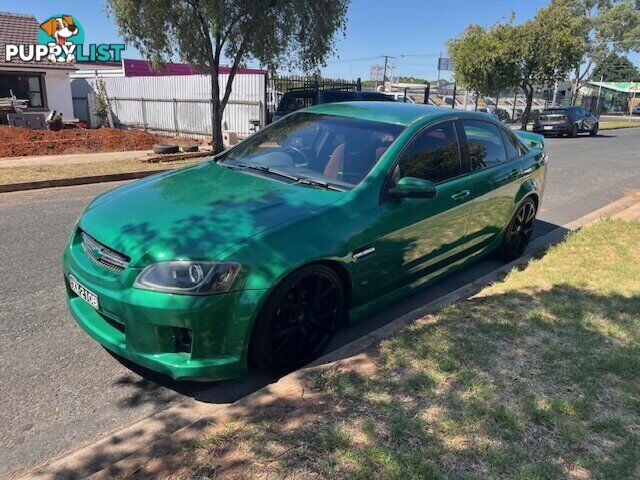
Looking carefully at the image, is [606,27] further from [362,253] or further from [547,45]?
[362,253]

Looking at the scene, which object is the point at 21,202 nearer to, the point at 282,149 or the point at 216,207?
the point at 282,149

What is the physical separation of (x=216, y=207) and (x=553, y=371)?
229 cm

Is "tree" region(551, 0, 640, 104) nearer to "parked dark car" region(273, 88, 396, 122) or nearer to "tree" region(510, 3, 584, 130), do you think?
"tree" region(510, 3, 584, 130)

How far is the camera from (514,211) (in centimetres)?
508

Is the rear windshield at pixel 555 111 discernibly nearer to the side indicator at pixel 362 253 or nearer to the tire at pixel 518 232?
the tire at pixel 518 232

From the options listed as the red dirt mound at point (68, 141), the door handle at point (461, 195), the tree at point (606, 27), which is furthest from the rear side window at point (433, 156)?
the tree at point (606, 27)

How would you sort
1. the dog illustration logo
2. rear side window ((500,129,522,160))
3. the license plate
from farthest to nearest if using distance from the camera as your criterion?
the dog illustration logo < rear side window ((500,129,522,160)) < the license plate

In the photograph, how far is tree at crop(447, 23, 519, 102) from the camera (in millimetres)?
27609

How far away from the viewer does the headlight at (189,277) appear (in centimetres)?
261

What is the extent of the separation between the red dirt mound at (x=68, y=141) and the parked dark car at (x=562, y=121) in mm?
16654

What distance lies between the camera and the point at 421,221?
12.3ft

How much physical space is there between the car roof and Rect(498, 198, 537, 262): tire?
1.20 m

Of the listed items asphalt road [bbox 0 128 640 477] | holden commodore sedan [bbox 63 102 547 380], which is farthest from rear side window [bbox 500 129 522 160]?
asphalt road [bbox 0 128 640 477]

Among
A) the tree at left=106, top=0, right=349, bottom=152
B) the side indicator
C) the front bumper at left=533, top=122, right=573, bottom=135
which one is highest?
the tree at left=106, top=0, right=349, bottom=152
